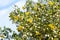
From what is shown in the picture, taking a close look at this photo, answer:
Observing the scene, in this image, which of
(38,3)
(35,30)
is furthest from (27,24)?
(38,3)

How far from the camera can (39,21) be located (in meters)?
6.04

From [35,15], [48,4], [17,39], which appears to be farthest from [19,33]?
[48,4]

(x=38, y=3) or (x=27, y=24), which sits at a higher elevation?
(x=38, y=3)

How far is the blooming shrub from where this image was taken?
232 inches

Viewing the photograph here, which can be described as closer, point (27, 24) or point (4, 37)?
point (27, 24)

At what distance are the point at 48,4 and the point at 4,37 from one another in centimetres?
154

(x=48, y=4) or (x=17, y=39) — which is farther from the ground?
(x=48, y=4)

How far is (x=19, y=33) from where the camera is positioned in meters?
6.27

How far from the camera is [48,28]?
5887 mm

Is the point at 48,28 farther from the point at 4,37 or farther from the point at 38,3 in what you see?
the point at 4,37

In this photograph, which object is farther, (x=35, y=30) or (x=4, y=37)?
(x=4, y=37)

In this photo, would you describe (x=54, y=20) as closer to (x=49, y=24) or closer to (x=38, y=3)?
(x=49, y=24)

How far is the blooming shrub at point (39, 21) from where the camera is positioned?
19.3ft

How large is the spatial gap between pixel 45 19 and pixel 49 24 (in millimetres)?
235
